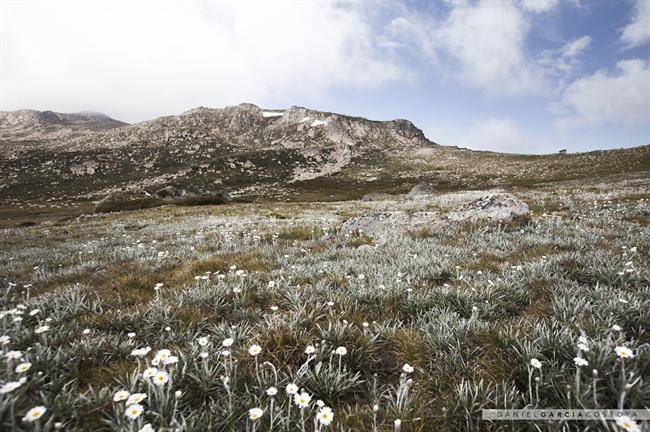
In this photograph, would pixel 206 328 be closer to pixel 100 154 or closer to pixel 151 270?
pixel 151 270

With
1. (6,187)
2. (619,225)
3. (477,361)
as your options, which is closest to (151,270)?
(477,361)

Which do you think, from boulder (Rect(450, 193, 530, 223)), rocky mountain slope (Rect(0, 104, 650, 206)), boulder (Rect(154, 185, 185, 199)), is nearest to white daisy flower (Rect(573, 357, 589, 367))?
boulder (Rect(450, 193, 530, 223))

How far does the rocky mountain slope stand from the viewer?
10078 cm

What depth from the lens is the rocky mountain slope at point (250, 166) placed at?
100775 millimetres

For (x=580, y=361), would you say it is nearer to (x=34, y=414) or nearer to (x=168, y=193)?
(x=34, y=414)

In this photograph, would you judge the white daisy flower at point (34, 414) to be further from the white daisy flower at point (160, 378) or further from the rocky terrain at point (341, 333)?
the white daisy flower at point (160, 378)

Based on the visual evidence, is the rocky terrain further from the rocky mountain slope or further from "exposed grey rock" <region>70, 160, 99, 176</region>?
"exposed grey rock" <region>70, 160, 99, 176</region>

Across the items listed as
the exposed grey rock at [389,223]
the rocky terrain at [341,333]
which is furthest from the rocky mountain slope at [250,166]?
the rocky terrain at [341,333]

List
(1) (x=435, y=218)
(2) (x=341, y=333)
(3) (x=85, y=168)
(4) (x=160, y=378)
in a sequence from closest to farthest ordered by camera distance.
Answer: (4) (x=160, y=378), (2) (x=341, y=333), (1) (x=435, y=218), (3) (x=85, y=168)

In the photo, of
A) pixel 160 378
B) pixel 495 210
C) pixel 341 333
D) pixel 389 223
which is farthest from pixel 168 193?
pixel 160 378

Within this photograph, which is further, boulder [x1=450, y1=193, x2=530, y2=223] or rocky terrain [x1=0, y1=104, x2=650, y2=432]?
boulder [x1=450, y1=193, x2=530, y2=223]

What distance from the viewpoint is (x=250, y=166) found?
141 meters

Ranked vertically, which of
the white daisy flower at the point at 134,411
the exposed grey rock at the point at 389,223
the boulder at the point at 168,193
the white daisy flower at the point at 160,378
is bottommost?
the boulder at the point at 168,193

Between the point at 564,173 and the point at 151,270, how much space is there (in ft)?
357
